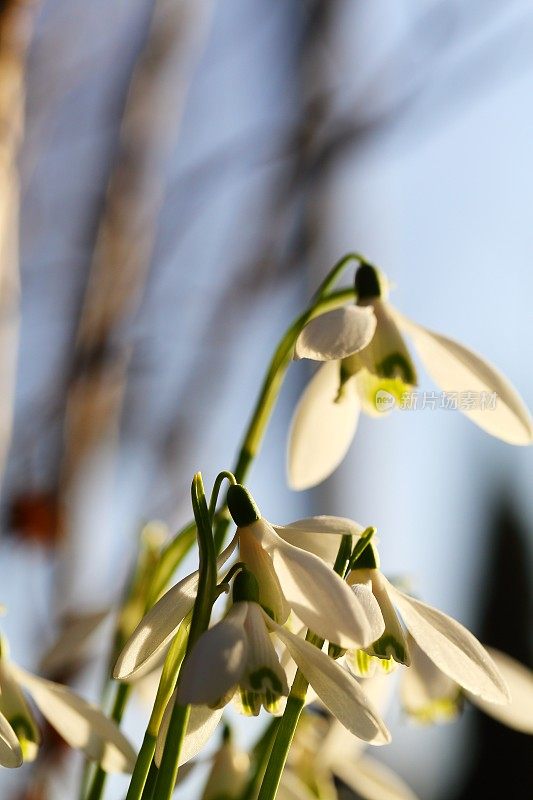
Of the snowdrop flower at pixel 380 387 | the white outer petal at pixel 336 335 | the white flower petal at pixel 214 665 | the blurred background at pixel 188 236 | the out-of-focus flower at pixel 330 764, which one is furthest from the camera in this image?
the blurred background at pixel 188 236

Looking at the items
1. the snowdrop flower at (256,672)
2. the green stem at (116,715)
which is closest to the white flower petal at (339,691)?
the snowdrop flower at (256,672)

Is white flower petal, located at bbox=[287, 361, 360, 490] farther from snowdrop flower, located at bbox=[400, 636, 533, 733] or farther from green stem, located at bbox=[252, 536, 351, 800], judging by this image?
green stem, located at bbox=[252, 536, 351, 800]

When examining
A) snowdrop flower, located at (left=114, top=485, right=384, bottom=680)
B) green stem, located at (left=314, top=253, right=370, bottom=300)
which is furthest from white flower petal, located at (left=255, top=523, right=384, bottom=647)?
green stem, located at (left=314, top=253, right=370, bottom=300)

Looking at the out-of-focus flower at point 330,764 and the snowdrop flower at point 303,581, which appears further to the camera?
the out-of-focus flower at point 330,764

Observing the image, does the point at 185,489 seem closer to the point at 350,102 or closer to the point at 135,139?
the point at 135,139

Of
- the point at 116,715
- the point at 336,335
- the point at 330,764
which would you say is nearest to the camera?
the point at 336,335

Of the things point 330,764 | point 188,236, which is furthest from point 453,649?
point 188,236

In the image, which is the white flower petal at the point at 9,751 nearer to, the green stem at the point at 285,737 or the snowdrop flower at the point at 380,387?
the green stem at the point at 285,737

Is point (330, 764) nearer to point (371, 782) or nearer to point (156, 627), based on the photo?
point (371, 782)
